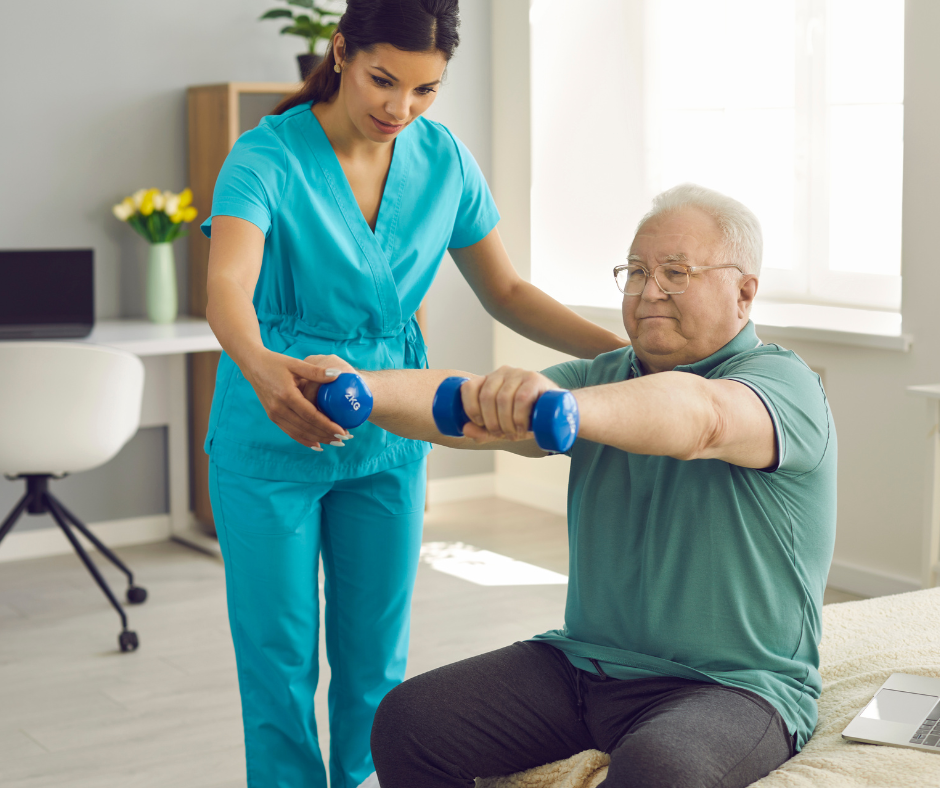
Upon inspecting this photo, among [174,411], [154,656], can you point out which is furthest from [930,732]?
[174,411]

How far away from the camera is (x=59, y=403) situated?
2930mm

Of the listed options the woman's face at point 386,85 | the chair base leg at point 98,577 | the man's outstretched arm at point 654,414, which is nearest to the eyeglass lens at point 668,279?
the man's outstretched arm at point 654,414

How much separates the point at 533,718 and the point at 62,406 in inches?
77.7

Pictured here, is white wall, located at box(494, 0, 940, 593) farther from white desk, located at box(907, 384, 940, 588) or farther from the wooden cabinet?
the wooden cabinet

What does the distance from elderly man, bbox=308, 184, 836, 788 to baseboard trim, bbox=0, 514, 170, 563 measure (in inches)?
112

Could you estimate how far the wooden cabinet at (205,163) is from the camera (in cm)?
379

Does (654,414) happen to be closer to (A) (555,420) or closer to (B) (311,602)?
(A) (555,420)

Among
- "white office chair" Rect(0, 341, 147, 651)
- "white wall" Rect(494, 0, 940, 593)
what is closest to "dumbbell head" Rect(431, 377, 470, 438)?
"white office chair" Rect(0, 341, 147, 651)

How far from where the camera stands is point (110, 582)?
3600 mm

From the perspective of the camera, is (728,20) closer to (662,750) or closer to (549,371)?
(549,371)

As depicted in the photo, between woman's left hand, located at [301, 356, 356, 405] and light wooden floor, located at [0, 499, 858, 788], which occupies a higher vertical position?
woman's left hand, located at [301, 356, 356, 405]

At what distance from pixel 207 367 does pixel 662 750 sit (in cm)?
314

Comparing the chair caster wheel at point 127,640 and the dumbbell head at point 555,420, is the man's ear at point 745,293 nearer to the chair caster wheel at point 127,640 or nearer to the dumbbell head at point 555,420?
the dumbbell head at point 555,420

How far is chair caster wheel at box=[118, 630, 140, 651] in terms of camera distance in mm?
2965
